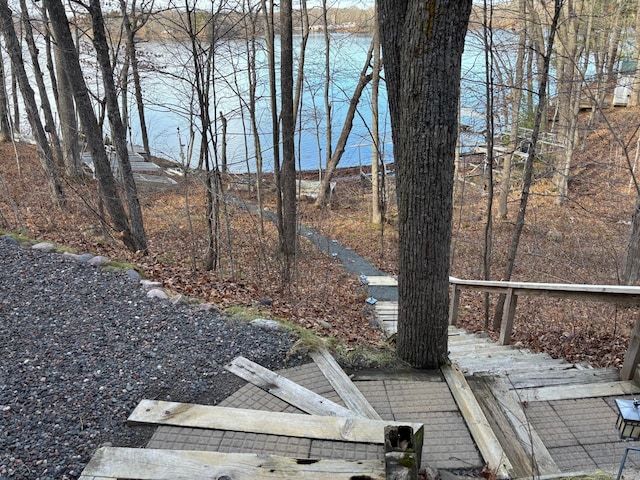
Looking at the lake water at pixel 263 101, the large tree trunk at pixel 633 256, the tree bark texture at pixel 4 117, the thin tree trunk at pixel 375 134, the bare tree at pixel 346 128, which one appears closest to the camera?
the large tree trunk at pixel 633 256

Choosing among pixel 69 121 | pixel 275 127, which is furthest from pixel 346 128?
pixel 69 121

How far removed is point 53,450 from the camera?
308 cm

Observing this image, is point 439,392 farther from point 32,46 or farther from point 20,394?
point 32,46

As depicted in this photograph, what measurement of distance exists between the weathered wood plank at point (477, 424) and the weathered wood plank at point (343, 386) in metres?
0.68

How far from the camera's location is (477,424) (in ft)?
11.3

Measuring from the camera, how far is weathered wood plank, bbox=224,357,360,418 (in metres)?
3.46

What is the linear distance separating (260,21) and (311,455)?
17.6 m

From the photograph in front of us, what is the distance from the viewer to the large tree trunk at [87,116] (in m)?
7.90

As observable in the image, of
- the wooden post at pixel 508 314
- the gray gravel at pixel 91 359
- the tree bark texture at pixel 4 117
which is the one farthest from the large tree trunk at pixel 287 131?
the tree bark texture at pixel 4 117

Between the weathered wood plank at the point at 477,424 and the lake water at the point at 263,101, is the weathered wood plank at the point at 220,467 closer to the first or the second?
the weathered wood plank at the point at 477,424

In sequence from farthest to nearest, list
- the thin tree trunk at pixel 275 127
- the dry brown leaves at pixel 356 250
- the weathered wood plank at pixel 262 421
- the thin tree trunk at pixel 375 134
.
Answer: the thin tree trunk at pixel 375 134
the thin tree trunk at pixel 275 127
the dry brown leaves at pixel 356 250
the weathered wood plank at pixel 262 421

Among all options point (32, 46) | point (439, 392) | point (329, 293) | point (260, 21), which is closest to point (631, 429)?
point (439, 392)

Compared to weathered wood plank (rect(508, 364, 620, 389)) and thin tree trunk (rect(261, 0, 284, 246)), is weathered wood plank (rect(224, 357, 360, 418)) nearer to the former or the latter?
weathered wood plank (rect(508, 364, 620, 389))

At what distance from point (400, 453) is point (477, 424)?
42.1 inches
